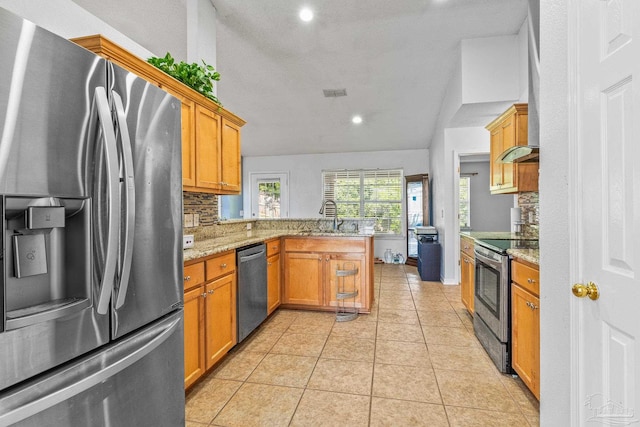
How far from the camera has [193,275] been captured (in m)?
1.93

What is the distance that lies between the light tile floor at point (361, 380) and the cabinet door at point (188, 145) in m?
1.44

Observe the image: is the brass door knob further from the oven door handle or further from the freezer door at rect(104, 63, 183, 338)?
the freezer door at rect(104, 63, 183, 338)

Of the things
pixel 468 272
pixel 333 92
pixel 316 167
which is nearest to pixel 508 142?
pixel 468 272

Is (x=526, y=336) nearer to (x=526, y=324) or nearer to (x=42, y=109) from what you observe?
(x=526, y=324)

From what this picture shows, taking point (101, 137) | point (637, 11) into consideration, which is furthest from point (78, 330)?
point (637, 11)

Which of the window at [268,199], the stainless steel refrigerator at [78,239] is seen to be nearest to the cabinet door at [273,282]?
the stainless steel refrigerator at [78,239]

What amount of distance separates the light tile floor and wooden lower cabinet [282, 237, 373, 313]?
28 centimetres

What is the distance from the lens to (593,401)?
1079 millimetres

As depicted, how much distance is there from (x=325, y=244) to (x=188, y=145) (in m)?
1.80

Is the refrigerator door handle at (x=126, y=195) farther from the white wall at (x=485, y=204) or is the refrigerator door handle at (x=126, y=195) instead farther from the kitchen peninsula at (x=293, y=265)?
the white wall at (x=485, y=204)

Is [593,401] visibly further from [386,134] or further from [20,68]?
[386,134]

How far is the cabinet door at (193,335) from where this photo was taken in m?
1.87

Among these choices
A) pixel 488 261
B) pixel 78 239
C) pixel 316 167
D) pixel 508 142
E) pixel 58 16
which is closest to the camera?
pixel 78 239

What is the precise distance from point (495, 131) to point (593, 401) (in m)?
2.92
